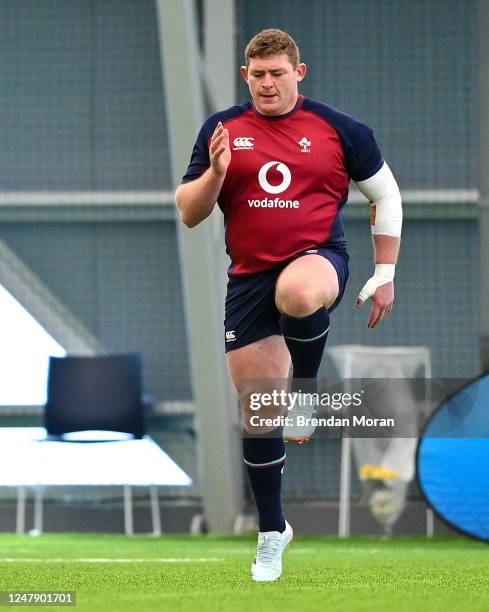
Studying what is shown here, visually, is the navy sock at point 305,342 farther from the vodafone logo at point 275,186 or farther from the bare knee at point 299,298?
the vodafone logo at point 275,186

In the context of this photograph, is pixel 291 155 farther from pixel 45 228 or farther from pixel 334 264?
pixel 45 228

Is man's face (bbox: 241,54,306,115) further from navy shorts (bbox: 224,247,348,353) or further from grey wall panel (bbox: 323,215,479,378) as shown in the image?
grey wall panel (bbox: 323,215,479,378)

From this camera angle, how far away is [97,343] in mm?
8680

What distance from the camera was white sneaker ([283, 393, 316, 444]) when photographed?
3.40 metres

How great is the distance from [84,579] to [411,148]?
562 cm

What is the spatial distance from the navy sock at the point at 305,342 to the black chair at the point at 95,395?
3.99 metres

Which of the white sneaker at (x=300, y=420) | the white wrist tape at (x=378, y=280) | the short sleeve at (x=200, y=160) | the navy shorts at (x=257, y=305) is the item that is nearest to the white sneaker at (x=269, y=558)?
the white sneaker at (x=300, y=420)

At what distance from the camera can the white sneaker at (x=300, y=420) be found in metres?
3.40

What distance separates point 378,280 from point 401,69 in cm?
535

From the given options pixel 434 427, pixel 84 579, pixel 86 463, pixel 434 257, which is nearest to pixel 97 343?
pixel 86 463

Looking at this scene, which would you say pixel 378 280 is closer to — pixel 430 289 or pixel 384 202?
pixel 384 202

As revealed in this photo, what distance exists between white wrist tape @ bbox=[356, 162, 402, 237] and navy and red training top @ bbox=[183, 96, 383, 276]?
0.15ft

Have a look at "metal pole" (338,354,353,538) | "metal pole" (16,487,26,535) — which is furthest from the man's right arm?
"metal pole" (16,487,26,535)

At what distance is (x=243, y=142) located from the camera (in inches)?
135
